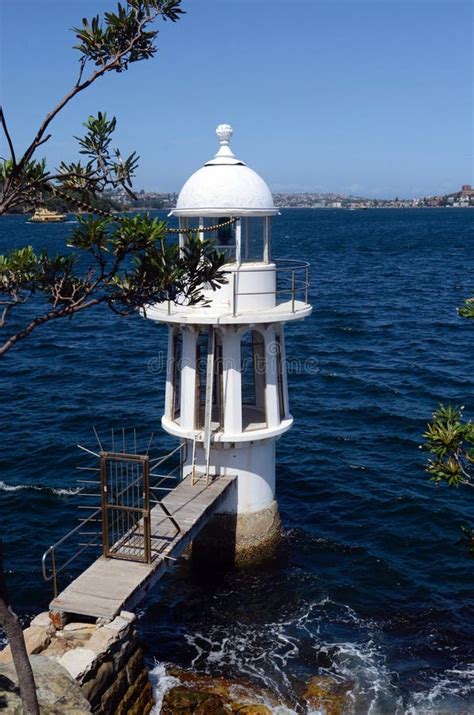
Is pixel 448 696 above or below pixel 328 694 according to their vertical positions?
below

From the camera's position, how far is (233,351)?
62.8 ft

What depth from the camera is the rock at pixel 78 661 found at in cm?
1230

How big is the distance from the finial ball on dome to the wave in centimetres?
1245

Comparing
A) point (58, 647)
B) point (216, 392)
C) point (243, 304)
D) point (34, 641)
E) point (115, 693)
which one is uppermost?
point (243, 304)

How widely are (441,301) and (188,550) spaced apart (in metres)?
45.2

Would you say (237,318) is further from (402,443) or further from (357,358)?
(357,358)

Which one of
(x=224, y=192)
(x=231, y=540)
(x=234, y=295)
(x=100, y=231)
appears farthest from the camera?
(x=231, y=540)

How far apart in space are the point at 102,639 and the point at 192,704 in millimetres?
2593

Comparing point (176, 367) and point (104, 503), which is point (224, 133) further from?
point (104, 503)

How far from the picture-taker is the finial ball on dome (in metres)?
19.5

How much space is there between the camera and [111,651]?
43.1 feet

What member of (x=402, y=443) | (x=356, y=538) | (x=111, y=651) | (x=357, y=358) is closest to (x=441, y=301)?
(x=357, y=358)

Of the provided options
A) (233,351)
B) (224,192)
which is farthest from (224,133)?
(233,351)

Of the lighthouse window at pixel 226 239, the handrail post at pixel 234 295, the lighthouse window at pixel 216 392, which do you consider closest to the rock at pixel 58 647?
the lighthouse window at pixel 216 392
